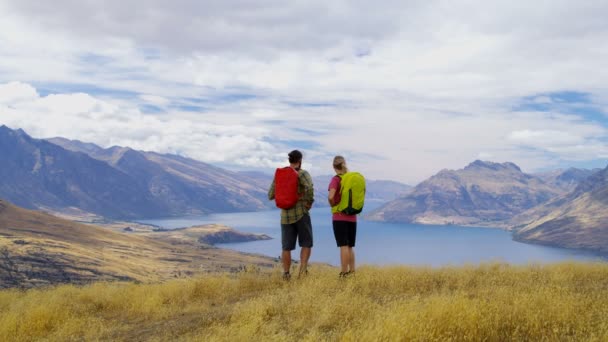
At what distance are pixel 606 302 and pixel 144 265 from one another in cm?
17913

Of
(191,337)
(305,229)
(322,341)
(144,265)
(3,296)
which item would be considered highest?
(305,229)

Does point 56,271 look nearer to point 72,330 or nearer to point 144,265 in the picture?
point 144,265

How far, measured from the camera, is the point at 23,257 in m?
138

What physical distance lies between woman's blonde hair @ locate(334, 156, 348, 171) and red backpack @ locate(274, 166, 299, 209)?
1084 millimetres

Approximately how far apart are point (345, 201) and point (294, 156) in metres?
1.80

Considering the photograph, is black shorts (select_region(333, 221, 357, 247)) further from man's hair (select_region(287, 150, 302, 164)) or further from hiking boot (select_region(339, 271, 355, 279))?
man's hair (select_region(287, 150, 302, 164))

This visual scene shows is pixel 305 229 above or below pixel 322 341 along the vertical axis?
above

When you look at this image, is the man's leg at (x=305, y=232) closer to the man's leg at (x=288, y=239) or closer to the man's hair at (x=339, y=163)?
the man's leg at (x=288, y=239)

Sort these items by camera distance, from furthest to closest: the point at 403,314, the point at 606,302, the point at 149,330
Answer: the point at 149,330
the point at 606,302
the point at 403,314

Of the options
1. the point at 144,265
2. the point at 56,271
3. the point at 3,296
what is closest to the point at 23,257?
the point at 56,271

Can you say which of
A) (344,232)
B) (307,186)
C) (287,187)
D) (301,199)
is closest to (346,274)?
(344,232)

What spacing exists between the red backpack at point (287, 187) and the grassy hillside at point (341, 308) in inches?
82.5

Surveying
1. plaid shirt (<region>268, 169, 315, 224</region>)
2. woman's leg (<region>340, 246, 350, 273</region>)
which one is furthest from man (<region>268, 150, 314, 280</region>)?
woman's leg (<region>340, 246, 350, 273</region>)

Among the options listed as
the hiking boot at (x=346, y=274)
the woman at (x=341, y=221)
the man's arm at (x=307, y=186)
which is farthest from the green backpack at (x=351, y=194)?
the hiking boot at (x=346, y=274)
